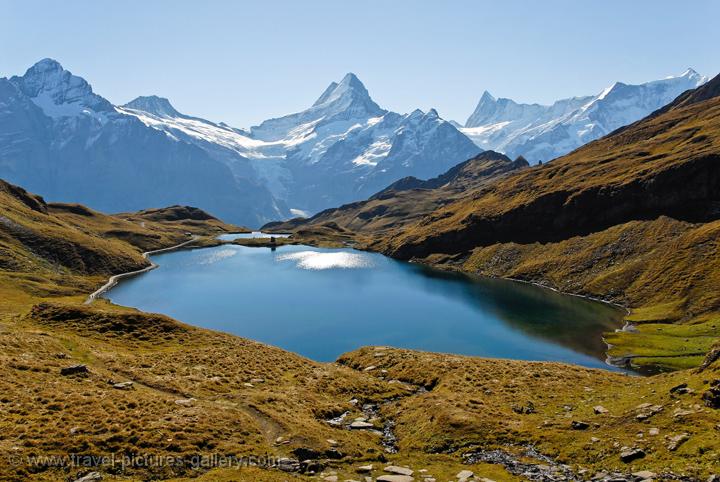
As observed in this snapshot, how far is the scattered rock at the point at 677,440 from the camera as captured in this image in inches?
1119

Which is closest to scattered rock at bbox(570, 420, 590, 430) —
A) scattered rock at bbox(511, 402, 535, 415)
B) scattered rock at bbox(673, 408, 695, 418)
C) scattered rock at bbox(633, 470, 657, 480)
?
scattered rock at bbox(673, 408, 695, 418)

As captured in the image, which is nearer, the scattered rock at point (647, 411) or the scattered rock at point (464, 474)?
the scattered rock at point (464, 474)

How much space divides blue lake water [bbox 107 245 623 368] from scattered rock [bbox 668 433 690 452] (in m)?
64.1

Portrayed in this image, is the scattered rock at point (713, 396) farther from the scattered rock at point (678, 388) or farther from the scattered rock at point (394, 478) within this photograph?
the scattered rock at point (394, 478)

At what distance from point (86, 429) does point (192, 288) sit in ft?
472

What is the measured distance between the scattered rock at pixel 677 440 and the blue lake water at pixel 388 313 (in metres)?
64.1

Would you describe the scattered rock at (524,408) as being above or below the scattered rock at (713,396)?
below

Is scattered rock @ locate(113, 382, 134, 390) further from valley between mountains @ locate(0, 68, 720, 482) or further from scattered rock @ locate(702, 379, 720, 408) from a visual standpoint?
scattered rock @ locate(702, 379, 720, 408)

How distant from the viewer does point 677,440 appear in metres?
28.9

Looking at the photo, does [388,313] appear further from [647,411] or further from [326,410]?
[647,411]

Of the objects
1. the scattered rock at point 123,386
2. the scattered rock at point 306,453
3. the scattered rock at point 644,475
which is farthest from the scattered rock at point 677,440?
the scattered rock at point 123,386

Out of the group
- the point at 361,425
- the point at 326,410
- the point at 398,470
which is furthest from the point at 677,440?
the point at 326,410

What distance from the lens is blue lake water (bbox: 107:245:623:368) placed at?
102 metres

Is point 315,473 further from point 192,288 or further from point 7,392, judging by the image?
point 192,288
